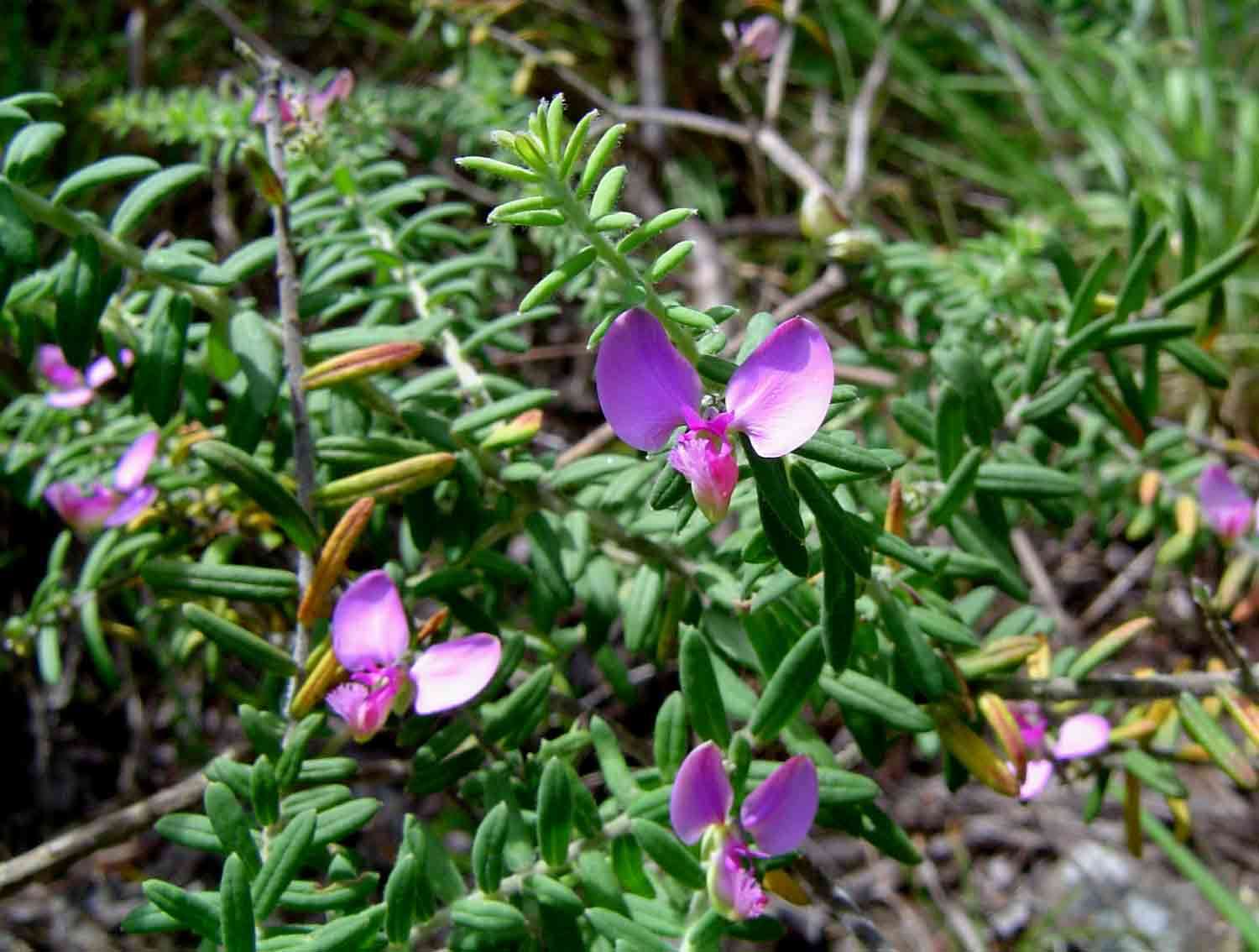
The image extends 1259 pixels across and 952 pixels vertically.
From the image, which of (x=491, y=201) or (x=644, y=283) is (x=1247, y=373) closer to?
(x=491, y=201)

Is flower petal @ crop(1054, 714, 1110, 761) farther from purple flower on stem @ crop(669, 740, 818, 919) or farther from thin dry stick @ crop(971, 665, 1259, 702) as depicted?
purple flower on stem @ crop(669, 740, 818, 919)

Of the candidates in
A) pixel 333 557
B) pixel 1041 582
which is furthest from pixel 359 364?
pixel 1041 582

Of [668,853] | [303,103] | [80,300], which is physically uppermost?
[303,103]

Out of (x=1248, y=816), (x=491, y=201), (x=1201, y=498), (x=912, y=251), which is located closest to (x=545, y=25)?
(x=491, y=201)

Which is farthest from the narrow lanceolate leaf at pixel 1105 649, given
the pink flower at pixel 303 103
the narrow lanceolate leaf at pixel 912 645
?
the pink flower at pixel 303 103

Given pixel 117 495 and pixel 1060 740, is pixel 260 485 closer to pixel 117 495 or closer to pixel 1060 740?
pixel 117 495

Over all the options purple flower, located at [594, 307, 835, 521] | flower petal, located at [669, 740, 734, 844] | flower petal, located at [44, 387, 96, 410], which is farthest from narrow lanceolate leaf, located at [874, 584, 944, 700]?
flower petal, located at [44, 387, 96, 410]
